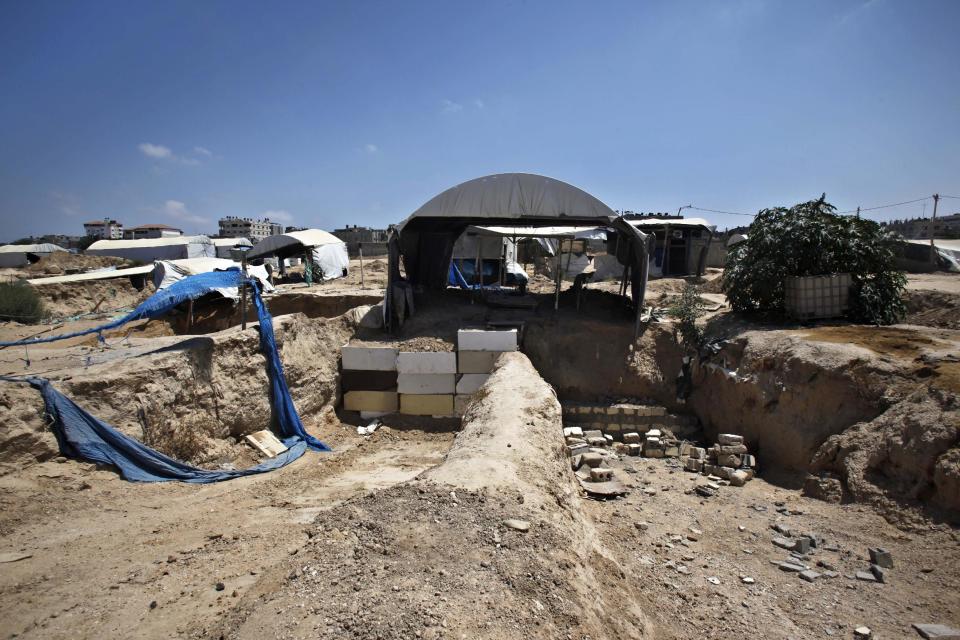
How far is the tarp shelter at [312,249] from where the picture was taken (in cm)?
1908

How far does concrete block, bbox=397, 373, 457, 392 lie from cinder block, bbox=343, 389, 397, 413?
247mm

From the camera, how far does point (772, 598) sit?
3.95m

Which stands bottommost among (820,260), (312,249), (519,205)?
(820,260)

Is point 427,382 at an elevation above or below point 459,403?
above

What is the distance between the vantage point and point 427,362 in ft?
26.9

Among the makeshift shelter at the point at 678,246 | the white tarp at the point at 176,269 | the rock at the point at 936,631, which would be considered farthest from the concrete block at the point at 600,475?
the makeshift shelter at the point at 678,246

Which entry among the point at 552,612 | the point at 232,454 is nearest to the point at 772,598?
the point at 552,612

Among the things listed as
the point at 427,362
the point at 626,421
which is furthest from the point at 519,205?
the point at 626,421

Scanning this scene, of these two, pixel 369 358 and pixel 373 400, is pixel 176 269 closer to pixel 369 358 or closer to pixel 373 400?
pixel 369 358

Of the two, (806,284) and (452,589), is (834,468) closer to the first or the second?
(806,284)

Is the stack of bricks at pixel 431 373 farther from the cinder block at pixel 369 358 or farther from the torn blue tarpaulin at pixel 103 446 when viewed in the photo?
the torn blue tarpaulin at pixel 103 446

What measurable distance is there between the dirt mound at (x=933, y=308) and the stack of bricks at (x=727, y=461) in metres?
4.50

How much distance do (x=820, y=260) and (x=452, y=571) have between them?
29.3 ft

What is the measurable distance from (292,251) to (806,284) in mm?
18030
